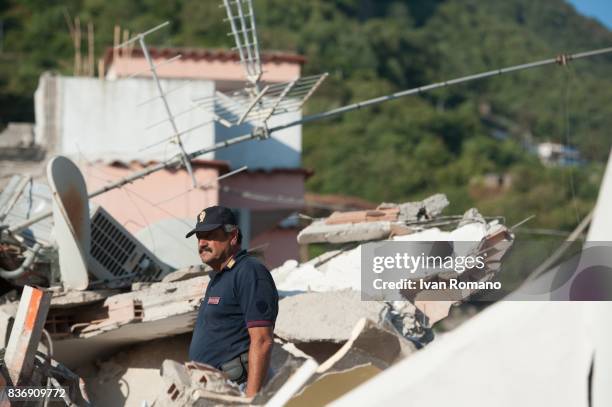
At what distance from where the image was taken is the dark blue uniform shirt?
575 centimetres

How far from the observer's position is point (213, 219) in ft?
20.0

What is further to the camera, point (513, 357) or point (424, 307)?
point (424, 307)

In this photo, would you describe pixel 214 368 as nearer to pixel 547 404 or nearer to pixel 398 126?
pixel 547 404

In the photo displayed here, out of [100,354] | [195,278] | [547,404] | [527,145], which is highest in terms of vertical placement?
[547,404]

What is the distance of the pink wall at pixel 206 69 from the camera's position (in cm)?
2239

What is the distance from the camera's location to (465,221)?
903 cm

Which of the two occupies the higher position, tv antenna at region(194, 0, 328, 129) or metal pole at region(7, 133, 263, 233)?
tv antenna at region(194, 0, 328, 129)

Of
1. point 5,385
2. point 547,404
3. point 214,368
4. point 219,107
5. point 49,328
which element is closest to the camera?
point 547,404

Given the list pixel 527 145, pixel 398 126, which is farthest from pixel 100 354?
pixel 527 145

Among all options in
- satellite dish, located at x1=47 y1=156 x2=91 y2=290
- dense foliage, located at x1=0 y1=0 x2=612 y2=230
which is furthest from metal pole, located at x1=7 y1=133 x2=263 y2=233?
A: dense foliage, located at x1=0 y1=0 x2=612 y2=230

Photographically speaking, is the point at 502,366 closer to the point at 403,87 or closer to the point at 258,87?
the point at 258,87

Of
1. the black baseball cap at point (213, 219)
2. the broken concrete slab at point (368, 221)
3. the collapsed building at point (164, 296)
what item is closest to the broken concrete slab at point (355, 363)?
the collapsed building at point (164, 296)

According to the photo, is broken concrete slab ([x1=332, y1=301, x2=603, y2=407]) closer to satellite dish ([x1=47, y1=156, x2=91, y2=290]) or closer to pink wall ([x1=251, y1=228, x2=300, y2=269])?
satellite dish ([x1=47, y1=156, x2=91, y2=290])

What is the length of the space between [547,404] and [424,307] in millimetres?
4354
